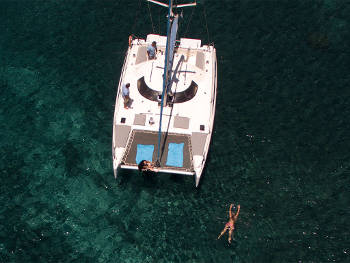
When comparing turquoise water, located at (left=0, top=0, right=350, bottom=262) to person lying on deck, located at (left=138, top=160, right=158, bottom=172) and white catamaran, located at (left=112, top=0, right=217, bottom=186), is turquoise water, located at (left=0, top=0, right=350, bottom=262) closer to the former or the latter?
white catamaran, located at (left=112, top=0, right=217, bottom=186)

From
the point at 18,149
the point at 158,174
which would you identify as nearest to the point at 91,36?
the point at 18,149

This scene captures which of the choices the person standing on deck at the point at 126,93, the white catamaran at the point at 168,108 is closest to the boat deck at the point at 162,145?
the white catamaran at the point at 168,108

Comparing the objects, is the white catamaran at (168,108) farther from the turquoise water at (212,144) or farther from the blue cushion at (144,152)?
the turquoise water at (212,144)

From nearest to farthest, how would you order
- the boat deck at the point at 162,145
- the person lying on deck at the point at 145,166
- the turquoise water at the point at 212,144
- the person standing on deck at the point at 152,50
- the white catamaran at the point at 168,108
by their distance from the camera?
the person lying on deck at the point at 145,166 < the turquoise water at the point at 212,144 < the boat deck at the point at 162,145 < the white catamaran at the point at 168,108 < the person standing on deck at the point at 152,50

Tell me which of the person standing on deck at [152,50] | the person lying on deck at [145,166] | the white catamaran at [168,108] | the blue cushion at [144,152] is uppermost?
the person standing on deck at [152,50]

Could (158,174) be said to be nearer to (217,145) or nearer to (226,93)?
(217,145)

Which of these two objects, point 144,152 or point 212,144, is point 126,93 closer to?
point 144,152

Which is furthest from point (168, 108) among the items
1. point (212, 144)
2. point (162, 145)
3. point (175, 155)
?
point (212, 144)

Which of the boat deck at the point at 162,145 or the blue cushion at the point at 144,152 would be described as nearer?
the boat deck at the point at 162,145
